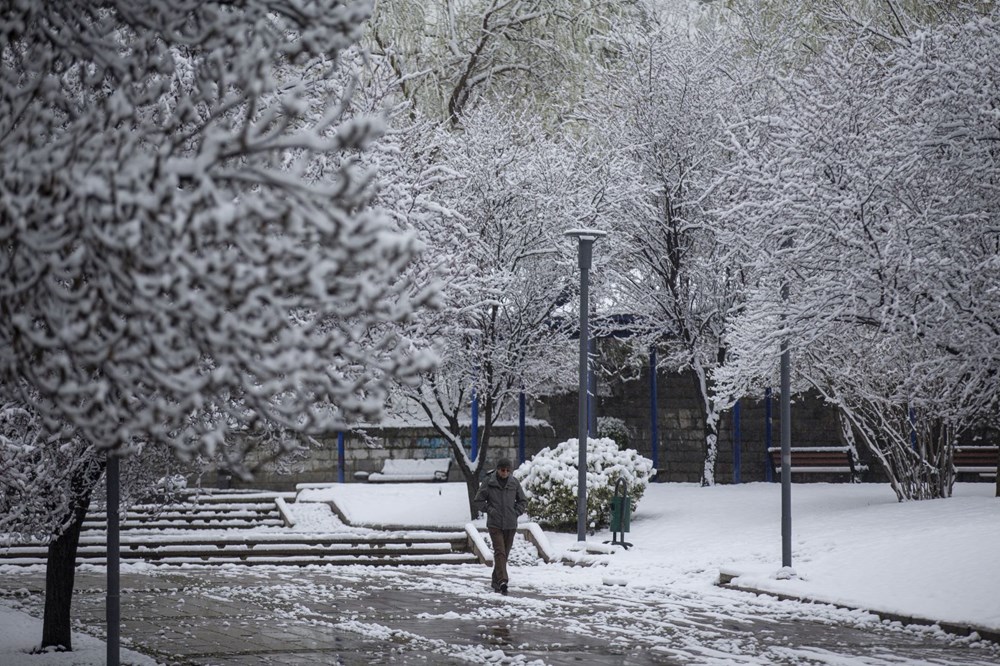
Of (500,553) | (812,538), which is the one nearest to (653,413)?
(812,538)

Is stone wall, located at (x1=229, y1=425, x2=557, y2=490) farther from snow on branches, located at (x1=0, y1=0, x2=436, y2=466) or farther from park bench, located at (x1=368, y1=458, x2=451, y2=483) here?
snow on branches, located at (x1=0, y1=0, x2=436, y2=466)

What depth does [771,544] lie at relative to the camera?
739 inches

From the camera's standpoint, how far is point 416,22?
3231cm

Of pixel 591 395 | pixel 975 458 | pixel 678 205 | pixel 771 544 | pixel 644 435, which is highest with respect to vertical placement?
pixel 678 205

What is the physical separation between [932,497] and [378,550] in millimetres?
A: 9306

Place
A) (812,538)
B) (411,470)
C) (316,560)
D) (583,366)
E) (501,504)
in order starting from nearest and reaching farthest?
(501,504) < (812,538) < (583,366) < (316,560) < (411,470)

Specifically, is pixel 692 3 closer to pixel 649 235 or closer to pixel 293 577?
pixel 649 235

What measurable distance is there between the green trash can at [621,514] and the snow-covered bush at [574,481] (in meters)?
1.59

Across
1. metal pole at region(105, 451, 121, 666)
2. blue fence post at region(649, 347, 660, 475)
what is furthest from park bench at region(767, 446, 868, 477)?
metal pole at region(105, 451, 121, 666)

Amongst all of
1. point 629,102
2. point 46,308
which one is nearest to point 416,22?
point 629,102

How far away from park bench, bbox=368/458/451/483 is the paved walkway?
10.6 meters

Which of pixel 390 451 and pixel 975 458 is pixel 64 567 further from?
pixel 975 458

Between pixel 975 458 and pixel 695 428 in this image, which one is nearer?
pixel 975 458

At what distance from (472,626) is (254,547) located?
9275mm
